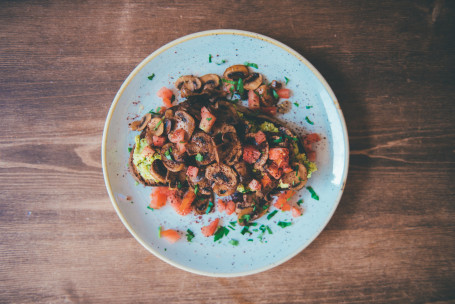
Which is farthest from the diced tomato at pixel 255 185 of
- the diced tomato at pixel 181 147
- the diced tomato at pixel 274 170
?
the diced tomato at pixel 181 147

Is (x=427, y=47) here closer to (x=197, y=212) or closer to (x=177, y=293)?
(x=197, y=212)

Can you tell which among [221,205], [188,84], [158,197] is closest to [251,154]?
[221,205]

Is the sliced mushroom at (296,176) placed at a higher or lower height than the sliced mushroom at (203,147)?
lower

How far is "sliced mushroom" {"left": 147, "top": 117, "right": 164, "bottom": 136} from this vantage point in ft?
8.43

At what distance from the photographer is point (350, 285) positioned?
10.0 ft

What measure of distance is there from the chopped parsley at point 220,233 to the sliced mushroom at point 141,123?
1.42 meters

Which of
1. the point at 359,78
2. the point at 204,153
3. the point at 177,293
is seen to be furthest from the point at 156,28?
the point at 177,293

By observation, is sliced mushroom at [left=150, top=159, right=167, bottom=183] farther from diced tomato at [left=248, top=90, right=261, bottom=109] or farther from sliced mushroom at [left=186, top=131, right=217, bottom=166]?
diced tomato at [left=248, top=90, right=261, bottom=109]

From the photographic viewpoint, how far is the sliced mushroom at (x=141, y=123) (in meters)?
2.71

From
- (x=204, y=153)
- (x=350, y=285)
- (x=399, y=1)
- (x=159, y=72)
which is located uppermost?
(x=399, y=1)

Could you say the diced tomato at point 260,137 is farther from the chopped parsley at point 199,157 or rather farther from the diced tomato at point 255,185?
the chopped parsley at point 199,157

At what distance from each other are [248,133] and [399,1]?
8.03ft

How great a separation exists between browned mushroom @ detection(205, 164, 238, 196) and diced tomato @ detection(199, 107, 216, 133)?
15.1 inches

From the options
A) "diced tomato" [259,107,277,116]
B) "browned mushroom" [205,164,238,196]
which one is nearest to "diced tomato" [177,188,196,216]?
"browned mushroom" [205,164,238,196]
